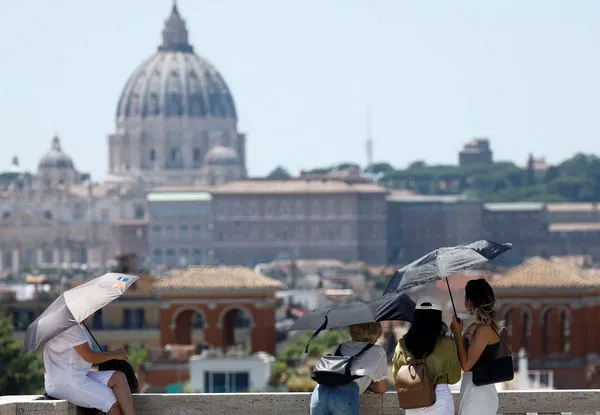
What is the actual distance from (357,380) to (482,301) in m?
0.76

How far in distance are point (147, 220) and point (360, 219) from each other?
16678 millimetres

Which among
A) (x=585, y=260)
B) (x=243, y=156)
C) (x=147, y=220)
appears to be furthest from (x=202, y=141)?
(x=585, y=260)

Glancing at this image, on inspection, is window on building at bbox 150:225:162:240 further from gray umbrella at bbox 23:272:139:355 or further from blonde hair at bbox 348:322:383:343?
blonde hair at bbox 348:322:383:343

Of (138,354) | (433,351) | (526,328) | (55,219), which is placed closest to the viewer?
(433,351)

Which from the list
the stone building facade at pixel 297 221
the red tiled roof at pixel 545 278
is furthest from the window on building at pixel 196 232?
the red tiled roof at pixel 545 278

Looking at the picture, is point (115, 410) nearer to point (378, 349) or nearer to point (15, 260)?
point (378, 349)

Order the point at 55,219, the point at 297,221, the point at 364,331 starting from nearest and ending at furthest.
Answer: the point at 364,331
the point at 297,221
the point at 55,219

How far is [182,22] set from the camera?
19950 cm

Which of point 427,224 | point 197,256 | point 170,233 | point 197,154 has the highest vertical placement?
point 197,154

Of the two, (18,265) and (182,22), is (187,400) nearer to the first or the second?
(18,265)

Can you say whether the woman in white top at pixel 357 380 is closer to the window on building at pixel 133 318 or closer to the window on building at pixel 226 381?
the window on building at pixel 226 381

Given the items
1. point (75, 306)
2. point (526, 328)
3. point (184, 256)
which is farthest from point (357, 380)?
point (184, 256)

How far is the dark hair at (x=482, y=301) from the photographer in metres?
11.2

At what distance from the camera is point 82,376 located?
11445 mm
